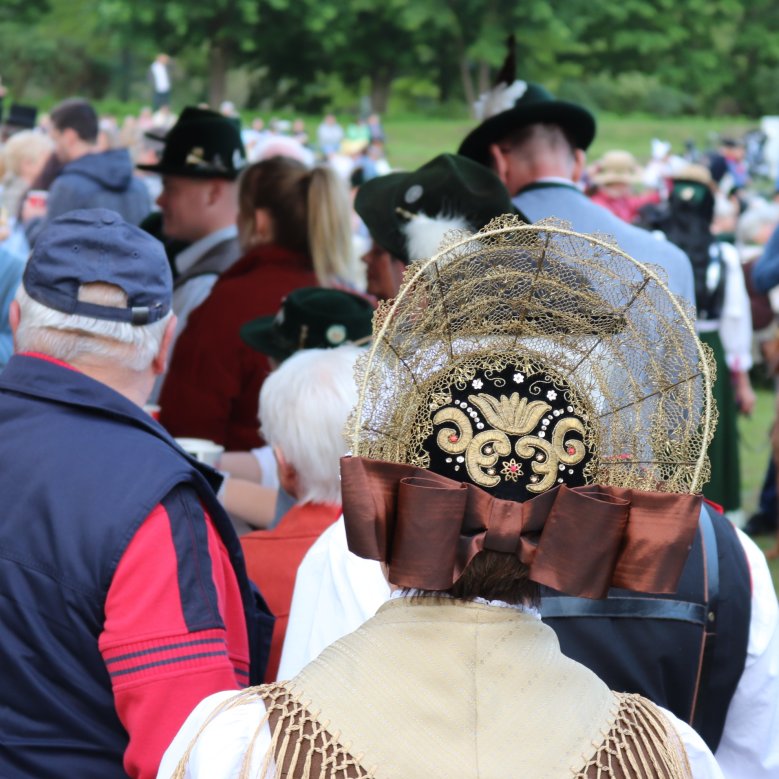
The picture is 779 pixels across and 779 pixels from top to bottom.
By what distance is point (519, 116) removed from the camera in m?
4.30

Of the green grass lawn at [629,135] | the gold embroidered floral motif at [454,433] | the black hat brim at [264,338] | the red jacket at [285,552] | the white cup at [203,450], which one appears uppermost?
the green grass lawn at [629,135]

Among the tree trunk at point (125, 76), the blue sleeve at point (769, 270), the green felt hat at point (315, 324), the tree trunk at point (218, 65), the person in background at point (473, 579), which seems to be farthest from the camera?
the tree trunk at point (125, 76)

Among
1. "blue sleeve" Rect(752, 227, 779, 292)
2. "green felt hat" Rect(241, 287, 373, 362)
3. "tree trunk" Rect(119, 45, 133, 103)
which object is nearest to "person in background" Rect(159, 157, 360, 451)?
"green felt hat" Rect(241, 287, 373, 362)

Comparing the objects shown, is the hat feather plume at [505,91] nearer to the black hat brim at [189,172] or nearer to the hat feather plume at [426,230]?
the black hat brim at [189,172]

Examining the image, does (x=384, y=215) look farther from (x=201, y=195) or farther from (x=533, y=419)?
(x=533, y=419)

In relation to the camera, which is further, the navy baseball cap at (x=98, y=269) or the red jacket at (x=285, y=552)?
the red jacket at (x=285, y=552)

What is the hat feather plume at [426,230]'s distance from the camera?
333 cm

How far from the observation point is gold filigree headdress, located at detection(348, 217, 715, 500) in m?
1.52

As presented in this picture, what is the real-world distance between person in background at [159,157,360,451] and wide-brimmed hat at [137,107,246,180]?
0.26 m

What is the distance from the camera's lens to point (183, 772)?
4.90 ft

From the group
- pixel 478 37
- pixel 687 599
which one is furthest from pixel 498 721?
pixel 478 37

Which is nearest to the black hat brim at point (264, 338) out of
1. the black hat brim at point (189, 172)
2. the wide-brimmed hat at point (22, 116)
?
the black hat brim at point (189, 172)

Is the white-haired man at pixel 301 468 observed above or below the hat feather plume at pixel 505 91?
below

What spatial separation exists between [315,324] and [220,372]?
671 millimetres
